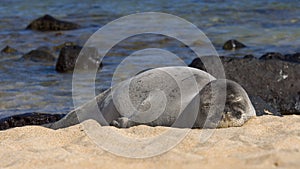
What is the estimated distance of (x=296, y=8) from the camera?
55.8 feet

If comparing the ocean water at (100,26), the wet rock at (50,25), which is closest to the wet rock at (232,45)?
the ocean water at (100,26)

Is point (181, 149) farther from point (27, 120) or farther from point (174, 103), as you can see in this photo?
point (27, 120)

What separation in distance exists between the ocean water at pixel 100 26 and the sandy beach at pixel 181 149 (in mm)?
3186

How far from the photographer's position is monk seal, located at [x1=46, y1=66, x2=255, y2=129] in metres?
5.00

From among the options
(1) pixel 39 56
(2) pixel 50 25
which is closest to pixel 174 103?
(1) pixel 39 56

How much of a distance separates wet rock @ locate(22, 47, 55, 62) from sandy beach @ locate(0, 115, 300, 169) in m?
6.58

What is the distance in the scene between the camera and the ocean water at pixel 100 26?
355 inches

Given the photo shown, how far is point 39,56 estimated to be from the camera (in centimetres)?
1166

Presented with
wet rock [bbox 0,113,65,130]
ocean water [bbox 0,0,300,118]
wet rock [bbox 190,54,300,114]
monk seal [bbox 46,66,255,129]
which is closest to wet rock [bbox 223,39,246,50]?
ocean water [bbox 0,0,300,118]

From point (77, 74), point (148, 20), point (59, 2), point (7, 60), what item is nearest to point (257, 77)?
point (77, 74)

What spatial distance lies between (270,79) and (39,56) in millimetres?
5266

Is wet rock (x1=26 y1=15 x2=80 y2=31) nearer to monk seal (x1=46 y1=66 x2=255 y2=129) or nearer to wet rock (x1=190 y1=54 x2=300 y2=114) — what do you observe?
wet rock (x1=190 y1=54 x2=300 y2=114)

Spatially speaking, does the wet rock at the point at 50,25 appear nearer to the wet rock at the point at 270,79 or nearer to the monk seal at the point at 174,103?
the wet rock at the point at 270,79

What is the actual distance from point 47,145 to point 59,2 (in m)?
16.7
